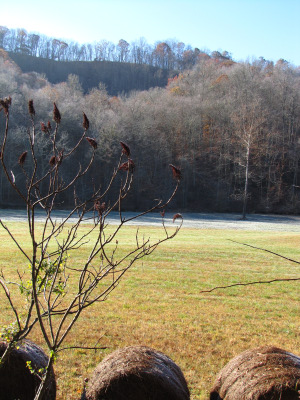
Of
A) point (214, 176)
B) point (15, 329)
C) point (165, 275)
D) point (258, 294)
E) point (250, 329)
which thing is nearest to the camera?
point (15, 329)

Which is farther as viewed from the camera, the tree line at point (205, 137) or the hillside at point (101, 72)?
the hillside at point (101, 72)

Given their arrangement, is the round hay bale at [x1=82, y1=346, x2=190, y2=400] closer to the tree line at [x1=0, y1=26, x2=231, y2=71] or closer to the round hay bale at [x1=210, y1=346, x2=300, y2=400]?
the round hay bale at [x1=210, y1=346, x2=300, y2=400]

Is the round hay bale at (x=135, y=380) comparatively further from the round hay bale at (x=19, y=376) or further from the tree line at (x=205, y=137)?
the tree line at (x=205, y=137)

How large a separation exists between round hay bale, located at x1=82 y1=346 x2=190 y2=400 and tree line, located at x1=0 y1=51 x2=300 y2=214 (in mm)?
42885

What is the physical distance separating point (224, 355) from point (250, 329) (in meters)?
1.67

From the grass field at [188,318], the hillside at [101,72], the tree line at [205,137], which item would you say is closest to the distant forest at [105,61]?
the hillside at [101,72]

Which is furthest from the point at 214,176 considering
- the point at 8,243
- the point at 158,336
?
the point at 158,336

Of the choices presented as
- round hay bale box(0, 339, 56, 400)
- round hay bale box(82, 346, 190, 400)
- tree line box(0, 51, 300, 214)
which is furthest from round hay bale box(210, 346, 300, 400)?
tree line box(0, 51, 300, 214)

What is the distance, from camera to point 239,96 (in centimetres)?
6147

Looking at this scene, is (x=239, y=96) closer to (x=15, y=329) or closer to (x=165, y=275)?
(x=165, y=275)

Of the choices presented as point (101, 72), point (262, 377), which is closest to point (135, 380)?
point (262, 377)

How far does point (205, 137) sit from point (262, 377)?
57.8 m

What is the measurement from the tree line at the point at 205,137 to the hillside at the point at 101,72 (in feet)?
162

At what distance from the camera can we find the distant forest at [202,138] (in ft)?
162
